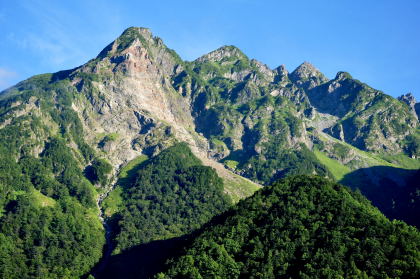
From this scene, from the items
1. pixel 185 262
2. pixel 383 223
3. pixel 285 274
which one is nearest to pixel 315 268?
pixel 285 274

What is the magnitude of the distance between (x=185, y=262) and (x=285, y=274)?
141ft

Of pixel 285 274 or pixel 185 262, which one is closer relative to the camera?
pixel 285 274

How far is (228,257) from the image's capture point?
197 m

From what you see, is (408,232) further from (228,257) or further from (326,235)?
(228,257)

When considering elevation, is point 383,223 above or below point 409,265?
above

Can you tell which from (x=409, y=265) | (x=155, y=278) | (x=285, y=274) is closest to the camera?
(x=409, y=265)

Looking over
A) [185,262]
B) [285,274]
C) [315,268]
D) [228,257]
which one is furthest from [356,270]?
[185,262]

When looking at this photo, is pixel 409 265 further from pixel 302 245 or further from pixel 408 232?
pixel 302 245

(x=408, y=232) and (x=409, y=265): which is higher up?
(x=408, y=232)

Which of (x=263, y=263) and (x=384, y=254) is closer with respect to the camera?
(x=384, y=254)

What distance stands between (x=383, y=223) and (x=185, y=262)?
279 ft

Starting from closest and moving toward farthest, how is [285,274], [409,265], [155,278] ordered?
[409,265] < [285,274] < [155,278]

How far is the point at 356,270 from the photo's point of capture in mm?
171125

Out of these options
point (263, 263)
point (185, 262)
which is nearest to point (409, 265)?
point (263, 263)
